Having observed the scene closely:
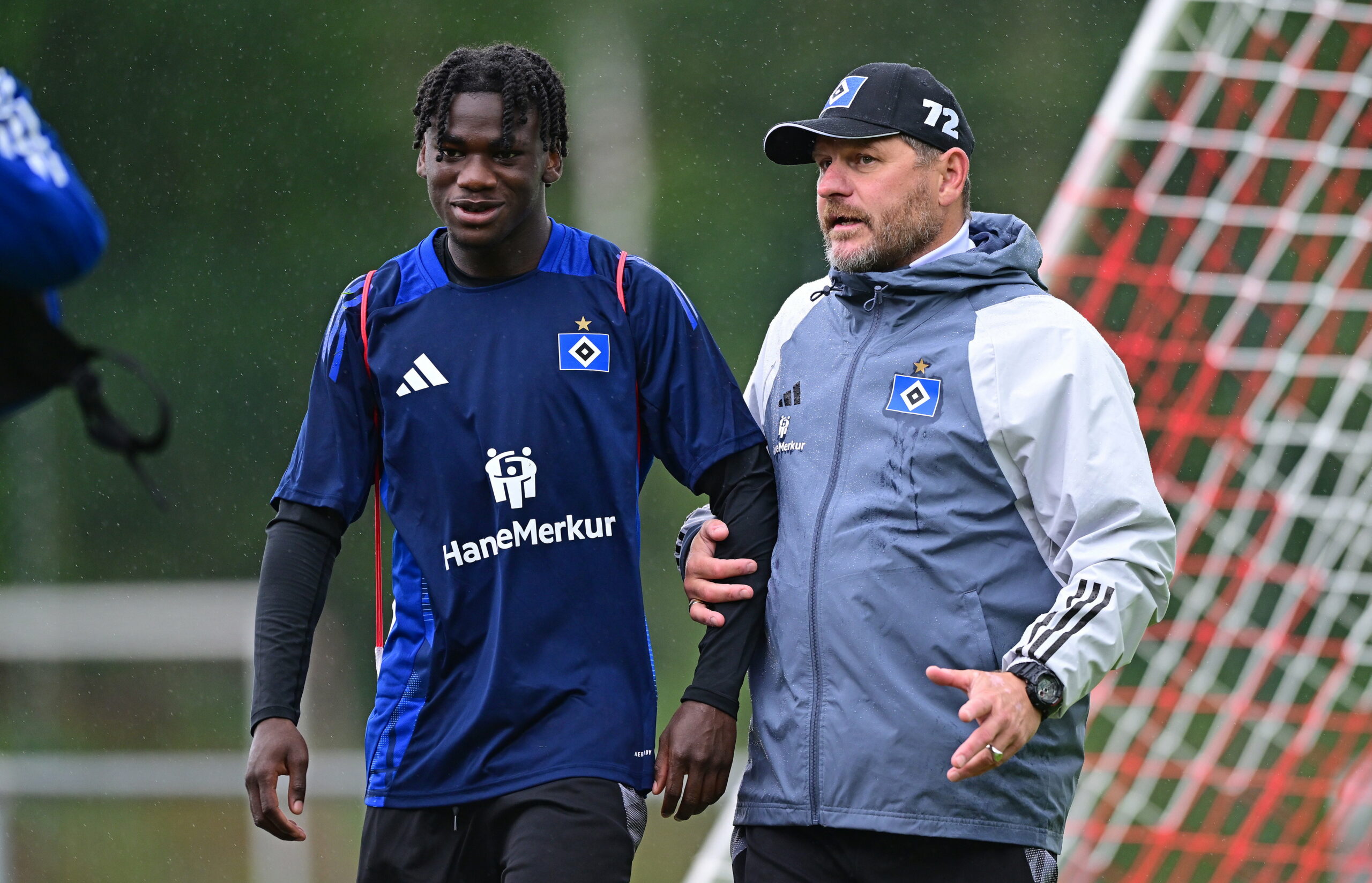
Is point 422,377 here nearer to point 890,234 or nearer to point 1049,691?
point 890,234

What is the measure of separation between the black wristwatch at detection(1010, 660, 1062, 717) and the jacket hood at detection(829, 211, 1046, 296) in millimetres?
639

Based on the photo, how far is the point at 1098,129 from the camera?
14.1ft

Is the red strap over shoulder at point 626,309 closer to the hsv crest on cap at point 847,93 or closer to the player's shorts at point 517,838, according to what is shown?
the hsv crest on cap at point 847,93

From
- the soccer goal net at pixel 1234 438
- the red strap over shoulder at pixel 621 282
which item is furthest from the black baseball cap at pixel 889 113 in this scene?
the soccer goal net at pixel 1234 438

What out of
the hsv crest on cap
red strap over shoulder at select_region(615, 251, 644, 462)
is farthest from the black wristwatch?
the hsv crest on cap

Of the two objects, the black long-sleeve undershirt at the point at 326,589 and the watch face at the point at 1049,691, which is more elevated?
the watch face at the point at 1049,691

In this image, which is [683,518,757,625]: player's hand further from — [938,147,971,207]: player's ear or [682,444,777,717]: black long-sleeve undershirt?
[938,147,971,207]: player's ear

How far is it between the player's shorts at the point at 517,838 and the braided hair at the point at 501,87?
3.35 feet

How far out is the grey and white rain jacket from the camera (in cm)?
253

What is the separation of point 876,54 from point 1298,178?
3340 mm

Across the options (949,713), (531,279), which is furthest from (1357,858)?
(531,279)

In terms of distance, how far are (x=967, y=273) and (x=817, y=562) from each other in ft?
1.68

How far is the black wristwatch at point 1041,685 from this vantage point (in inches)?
93.9

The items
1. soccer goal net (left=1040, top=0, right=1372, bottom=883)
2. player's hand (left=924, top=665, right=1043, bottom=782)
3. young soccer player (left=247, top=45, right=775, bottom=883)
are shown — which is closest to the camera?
player's hand (left=924, top=665, right=1043, bottom=782)
